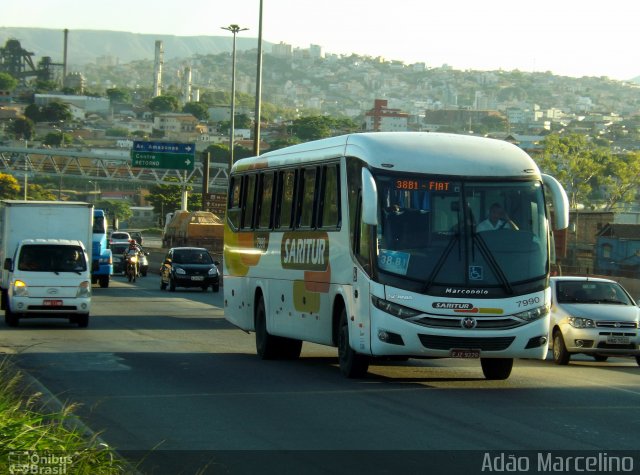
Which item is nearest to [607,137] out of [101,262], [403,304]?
[101,262]

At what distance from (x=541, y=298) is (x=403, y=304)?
68.4 inches

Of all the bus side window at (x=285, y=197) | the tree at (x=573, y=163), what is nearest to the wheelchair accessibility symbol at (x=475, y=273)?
the bus side window at (x=285, y=197)

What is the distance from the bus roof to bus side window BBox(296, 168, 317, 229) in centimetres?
144

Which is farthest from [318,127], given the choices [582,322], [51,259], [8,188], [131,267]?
[582,322]

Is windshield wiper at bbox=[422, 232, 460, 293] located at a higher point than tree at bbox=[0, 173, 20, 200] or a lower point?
higher

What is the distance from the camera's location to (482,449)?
1090 centimetres

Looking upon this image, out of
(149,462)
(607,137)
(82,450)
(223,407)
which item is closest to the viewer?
(82,450)

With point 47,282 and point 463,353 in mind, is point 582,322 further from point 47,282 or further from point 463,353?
point 47,282

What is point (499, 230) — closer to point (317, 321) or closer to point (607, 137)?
point (317, 321)

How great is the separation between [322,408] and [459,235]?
3172 millimetres

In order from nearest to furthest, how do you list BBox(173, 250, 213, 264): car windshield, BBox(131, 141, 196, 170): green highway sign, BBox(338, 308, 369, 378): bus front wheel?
BBox(338, 308, 369, 378): bus front wheel → BBox(173, 250, 213, 264): car windshield → BBox(131, 141, 196, 170): green highway sign

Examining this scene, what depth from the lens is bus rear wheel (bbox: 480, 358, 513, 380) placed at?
55.5 ft

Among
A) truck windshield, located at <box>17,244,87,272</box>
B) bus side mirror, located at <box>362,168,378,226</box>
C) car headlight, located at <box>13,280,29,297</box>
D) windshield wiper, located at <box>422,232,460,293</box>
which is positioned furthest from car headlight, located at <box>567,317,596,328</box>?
car headlight, located at <box>13,280,29,297</box>

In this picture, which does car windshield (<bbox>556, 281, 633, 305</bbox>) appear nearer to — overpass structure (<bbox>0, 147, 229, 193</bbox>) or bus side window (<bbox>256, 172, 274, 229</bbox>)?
bus side window (<bbox>256, 172, 274, 229</bbox>)
